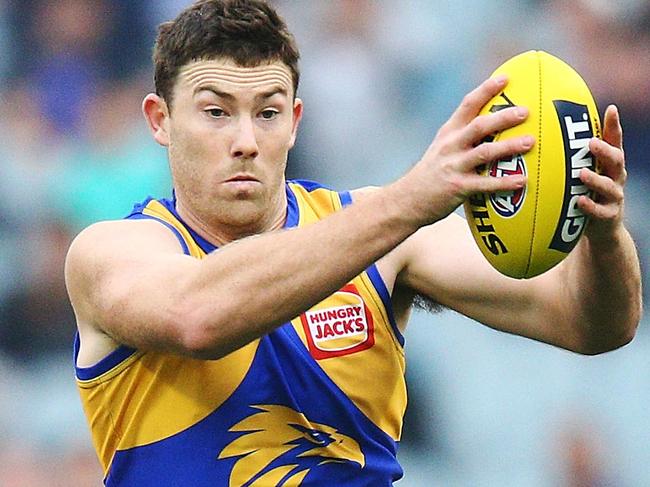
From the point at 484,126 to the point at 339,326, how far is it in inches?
48.2

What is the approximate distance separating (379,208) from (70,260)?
1.24 metres

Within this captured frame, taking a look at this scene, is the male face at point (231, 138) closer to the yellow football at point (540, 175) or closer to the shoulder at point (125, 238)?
the shoulder at point (125, 238)

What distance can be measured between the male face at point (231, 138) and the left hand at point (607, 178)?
1113 mm

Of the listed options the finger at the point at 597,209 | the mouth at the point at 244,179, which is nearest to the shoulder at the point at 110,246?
the mouth at the point at 244,179

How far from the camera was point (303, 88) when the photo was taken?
25.7ft

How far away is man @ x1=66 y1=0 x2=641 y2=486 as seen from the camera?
3.64m

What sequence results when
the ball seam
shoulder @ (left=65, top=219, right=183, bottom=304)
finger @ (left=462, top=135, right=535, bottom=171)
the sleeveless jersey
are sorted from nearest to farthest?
1. finger @ (left=462, top=135, right=535, bottom=171)
2. the ball seam
3. shoulder @ (left=65, top=219, right=183, bottom=304)
4. the sleeveless jersey

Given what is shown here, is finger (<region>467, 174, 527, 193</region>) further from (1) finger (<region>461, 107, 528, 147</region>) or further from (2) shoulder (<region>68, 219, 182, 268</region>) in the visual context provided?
(2) shoulder (<region>68, 219, 182, 268</region>)

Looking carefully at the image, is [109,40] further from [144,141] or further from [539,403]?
[539,403]

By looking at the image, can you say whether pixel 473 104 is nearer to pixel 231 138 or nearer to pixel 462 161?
pixel 462 161

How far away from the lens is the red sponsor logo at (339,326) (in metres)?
3.94

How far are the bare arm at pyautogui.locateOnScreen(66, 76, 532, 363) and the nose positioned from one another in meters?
0.48

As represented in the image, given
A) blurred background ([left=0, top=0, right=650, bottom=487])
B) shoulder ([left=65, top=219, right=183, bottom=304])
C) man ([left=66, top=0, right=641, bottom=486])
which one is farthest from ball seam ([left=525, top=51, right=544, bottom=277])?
blurred background ([left=0, top=0, right=650, bottom=487])

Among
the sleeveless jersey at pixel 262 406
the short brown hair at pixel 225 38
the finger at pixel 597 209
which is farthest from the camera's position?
the short brown hair at pixel 225 38
